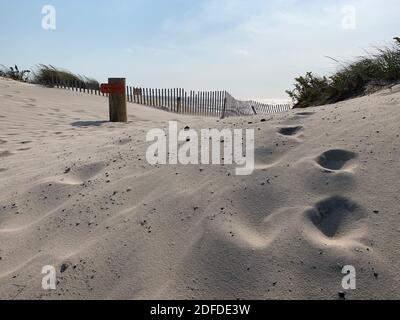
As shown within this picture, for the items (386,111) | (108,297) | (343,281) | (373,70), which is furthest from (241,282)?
(373,70)

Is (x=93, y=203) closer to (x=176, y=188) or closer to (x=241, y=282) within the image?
(x=176, y=188)

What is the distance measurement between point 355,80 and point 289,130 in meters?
3.37

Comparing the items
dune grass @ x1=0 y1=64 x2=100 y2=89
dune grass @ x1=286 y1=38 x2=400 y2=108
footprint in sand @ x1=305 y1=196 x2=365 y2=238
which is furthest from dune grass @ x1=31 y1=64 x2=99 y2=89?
footprint in sand @ x1=305 y1=196 x2=365 y2=238

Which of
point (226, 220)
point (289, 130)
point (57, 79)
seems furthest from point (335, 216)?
point (57, 79)

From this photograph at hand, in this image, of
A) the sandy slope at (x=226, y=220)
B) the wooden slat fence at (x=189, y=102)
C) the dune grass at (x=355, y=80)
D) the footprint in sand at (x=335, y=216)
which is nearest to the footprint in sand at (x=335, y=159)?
the sandy slope at (x=226, y=220)

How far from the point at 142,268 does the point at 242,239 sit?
50cm

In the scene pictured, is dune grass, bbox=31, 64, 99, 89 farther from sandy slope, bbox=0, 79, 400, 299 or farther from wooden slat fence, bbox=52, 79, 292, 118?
sandy slope, bbox=0, 79, 400, 299

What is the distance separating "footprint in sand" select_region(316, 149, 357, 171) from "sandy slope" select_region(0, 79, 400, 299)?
0.01 meters

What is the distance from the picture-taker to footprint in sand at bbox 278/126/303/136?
10.5ft

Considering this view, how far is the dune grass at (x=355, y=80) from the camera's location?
5621 mm

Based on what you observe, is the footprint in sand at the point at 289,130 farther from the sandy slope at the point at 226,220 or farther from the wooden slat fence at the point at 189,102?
the wooden slat fence at the point at 189,102

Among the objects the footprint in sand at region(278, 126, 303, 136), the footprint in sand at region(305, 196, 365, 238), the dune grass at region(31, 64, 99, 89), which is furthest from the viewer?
the dune grass at region(31, 64, 99, 89)

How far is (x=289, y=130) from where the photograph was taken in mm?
3250

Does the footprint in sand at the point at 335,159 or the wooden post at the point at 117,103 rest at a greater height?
the wooden post at the point at 117,103
